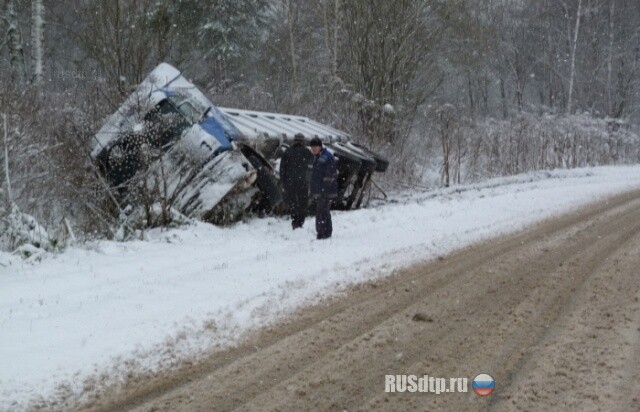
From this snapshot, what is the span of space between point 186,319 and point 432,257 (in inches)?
135

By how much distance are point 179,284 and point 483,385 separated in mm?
3480

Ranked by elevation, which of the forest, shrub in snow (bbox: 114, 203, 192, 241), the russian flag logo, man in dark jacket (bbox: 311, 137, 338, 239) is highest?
the forest

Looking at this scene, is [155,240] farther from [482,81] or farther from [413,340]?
[482,81]

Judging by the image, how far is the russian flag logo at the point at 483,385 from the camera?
345 centimetres

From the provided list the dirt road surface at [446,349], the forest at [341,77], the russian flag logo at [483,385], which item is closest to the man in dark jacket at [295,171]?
the forest at [341,77]

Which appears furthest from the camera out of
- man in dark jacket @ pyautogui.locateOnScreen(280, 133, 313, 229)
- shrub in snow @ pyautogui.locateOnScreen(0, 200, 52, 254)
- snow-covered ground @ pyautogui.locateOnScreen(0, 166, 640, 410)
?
man in dark jacket @ pyautogui.locateOnScreen(280, 133, 313, 229)

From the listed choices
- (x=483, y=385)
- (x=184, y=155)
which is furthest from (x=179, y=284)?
(x=184, y=155)

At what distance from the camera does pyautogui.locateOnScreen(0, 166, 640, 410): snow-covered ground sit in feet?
13.6

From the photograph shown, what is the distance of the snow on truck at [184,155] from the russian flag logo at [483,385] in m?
6.64

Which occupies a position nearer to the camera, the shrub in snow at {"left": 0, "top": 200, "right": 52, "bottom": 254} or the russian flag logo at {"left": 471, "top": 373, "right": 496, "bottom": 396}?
the russian flag logo at {"left": 471, "top": 373, "right": 496, "bottom": 396}

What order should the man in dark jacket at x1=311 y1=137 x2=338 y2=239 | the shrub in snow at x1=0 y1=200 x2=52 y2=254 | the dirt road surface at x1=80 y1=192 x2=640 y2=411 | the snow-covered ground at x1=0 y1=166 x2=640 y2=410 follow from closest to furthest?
the dirt road surface at x1=80 y1=192 x2=640 y2=411 → the snow-covered ground at x1=0 y1=166 x2=640 y2=410 → the shrub in snow at x1=0 y1=200 x2=52 y2=254 → the man in dark jacket at x1=311 y1=137 x2=338 y2=239

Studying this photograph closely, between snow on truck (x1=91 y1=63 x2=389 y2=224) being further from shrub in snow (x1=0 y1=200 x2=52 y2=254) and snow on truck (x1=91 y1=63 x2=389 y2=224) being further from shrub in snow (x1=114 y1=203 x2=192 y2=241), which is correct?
shrub in snow (x1=0 y1=200 x2=52 y2=254)

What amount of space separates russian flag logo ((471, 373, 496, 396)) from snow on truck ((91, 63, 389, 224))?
21.8ft

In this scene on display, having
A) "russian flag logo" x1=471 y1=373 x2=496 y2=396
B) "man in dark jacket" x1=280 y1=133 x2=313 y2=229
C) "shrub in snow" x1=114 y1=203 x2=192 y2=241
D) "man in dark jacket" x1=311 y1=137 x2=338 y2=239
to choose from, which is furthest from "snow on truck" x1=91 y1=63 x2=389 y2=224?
"russian flag logo" x1=471 y1=373 x2=496 y2=396
